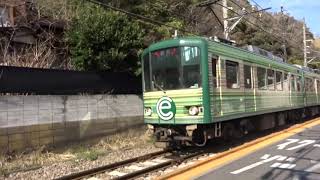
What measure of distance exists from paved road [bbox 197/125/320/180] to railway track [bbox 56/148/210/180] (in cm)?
143

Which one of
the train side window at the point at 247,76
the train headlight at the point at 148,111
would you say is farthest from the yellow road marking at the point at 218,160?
the train headlight at the point at 148,111

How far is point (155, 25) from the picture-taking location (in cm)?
2225

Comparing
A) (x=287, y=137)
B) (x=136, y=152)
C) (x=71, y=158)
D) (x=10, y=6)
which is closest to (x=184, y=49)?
(x=136, y=152)

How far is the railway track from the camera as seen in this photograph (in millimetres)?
10273

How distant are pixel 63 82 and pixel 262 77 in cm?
699

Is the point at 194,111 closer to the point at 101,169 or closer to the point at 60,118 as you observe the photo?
the point at 101,169

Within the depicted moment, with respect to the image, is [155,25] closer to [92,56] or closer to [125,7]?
[125,7]

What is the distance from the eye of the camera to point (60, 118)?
13.6 meters

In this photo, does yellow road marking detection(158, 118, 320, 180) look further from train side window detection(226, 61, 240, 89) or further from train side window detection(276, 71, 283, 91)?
train side window detection(276, 71, 283, 91)

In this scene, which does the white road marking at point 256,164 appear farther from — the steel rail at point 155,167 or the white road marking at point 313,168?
the steel rail at point 155,167

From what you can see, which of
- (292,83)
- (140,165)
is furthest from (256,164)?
(292,83)

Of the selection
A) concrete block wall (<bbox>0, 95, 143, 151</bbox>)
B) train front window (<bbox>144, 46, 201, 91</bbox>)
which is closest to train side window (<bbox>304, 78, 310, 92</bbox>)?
concrete block wall (<bbox>0, 95, 143, 151</bbox>)

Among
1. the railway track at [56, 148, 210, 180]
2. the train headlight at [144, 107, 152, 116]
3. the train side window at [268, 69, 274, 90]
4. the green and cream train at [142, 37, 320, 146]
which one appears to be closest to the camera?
the railway track at [56, 148, 210, 180]

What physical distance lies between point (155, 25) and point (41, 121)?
10.5m
